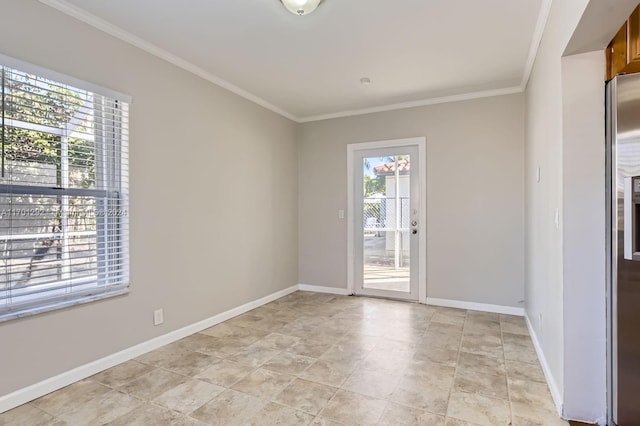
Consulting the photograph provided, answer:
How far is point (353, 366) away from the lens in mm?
2527

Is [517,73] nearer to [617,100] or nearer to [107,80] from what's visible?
[617,100]

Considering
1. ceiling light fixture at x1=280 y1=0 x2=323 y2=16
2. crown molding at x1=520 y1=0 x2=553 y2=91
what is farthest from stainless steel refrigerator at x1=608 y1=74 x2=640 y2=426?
ceiling light fixture at x1=280 y1=0 x2=323 y2=16

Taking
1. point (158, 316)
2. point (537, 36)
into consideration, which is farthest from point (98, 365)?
point (537, 36)

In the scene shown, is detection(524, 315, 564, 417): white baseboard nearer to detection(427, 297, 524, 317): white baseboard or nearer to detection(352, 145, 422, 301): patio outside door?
detection(427, 297, 524, 317): white baseboard

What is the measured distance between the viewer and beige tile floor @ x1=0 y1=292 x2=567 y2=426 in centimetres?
191

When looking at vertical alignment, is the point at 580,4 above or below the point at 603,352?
above

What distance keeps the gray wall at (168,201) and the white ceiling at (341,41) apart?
0.20 m

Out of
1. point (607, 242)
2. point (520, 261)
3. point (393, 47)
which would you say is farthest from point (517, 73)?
point (607, 242)

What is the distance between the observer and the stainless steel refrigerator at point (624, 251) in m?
1.60

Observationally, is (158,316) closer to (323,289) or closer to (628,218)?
(323,289)

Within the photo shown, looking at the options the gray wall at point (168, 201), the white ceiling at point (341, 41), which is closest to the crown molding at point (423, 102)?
→ the white ceiling at point (341, 41)

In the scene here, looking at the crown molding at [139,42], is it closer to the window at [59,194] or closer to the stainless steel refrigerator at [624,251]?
the window at [59,194]

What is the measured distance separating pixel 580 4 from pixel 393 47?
149 centimetres

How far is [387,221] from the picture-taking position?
440 centimetres
